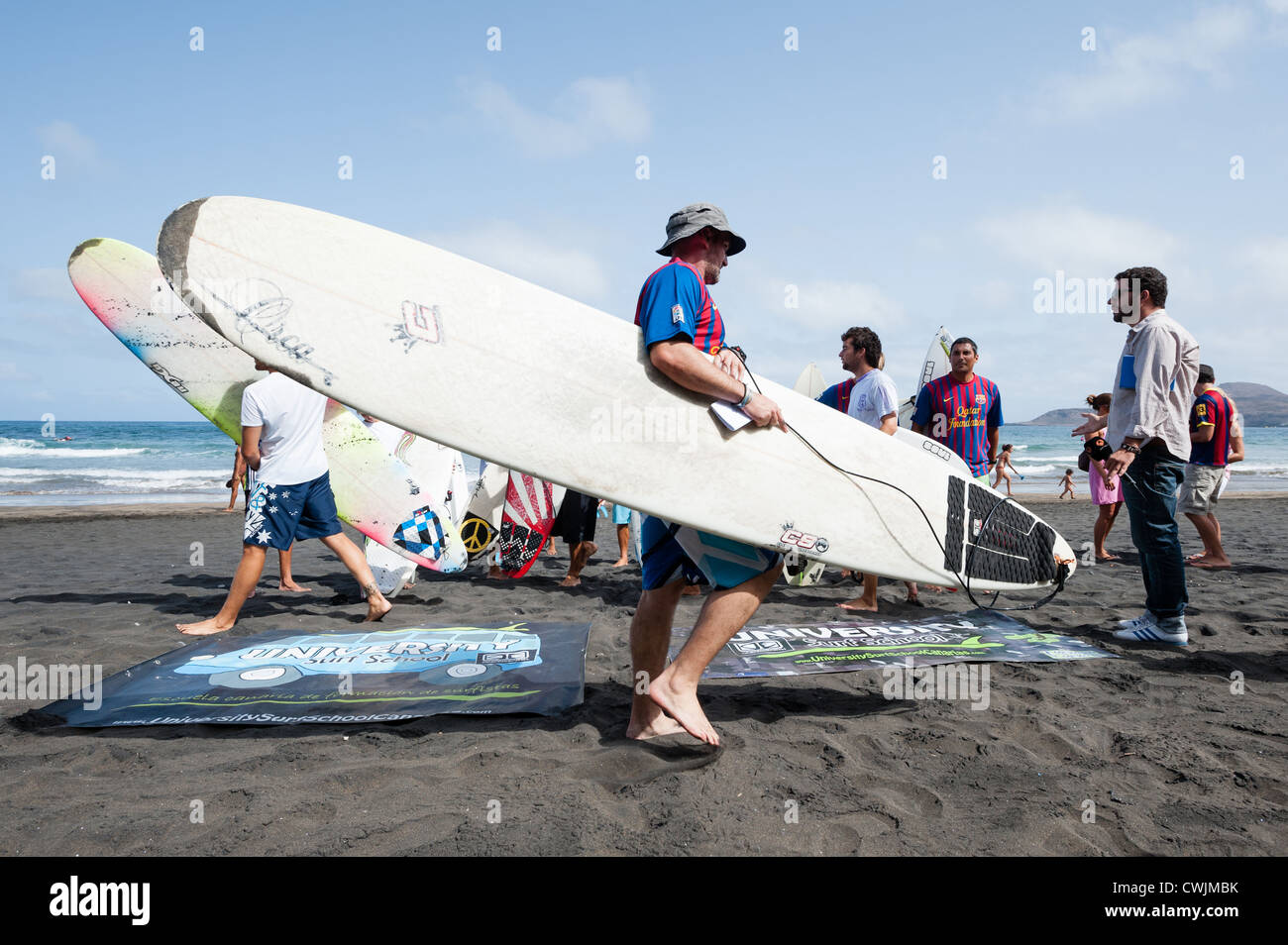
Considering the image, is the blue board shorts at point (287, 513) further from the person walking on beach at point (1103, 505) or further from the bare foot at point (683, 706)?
the person walking on beach at point (1103, 505)

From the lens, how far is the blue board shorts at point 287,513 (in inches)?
151

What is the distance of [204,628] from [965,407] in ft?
14.5

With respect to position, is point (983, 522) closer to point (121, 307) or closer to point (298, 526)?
point (298, 526)

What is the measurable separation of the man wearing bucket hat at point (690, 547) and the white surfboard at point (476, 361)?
0.09m

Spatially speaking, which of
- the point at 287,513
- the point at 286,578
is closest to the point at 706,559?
the point at 287,513

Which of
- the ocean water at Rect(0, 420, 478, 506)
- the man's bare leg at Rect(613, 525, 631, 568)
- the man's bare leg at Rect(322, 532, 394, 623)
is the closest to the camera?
the man's bare leg at Rect(322, 532, 394, 623)

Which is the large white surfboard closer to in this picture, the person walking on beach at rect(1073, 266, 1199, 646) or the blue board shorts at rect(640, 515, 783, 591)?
the person walking on beach at rect(1073, 266, 1199, 646)

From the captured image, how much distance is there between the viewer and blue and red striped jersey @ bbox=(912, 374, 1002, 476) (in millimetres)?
4457

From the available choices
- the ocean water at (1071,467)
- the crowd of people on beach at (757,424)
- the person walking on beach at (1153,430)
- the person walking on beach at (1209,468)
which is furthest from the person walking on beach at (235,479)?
the ocean water at (1071,467)

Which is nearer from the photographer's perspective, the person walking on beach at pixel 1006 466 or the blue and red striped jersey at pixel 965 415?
the blue and red striped jersey at pixel 965 415

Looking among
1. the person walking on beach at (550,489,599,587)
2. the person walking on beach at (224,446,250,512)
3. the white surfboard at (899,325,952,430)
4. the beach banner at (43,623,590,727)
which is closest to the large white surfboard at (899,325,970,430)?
the white surfboard at (899,325,952,430)

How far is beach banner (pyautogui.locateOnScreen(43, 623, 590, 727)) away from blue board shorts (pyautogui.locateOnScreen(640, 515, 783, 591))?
74 cm
